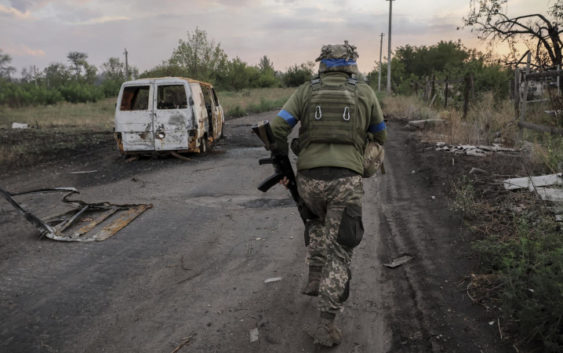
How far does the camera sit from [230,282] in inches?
154

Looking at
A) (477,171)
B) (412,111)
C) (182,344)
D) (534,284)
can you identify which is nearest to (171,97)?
(477,171)

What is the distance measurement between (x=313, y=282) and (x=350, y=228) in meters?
0.69

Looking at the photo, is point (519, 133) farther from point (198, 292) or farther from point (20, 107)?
point (20, 107)

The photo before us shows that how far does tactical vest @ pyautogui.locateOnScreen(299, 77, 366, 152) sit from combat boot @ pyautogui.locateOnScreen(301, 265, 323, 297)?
1040mm

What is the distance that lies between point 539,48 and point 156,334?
1792cm

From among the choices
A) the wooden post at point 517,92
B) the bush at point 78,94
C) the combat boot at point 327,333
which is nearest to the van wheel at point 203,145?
the wooden post at point 517,92

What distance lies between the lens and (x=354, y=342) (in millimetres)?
2947

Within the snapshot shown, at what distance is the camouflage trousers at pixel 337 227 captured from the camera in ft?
9.50

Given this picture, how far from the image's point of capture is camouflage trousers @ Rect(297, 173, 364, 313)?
2896 mm

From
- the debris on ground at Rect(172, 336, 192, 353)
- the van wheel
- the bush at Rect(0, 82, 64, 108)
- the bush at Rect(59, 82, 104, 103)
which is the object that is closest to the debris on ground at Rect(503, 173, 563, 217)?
the debris on ground at Rect(172, 336, 192, 353)

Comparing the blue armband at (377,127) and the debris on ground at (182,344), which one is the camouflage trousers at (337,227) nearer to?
the blue armband at (377,127)

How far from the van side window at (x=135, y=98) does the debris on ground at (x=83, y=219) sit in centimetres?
427

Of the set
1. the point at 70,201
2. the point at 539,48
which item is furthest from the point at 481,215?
the point at 539,48

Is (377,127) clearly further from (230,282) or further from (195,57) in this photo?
(195,57)
